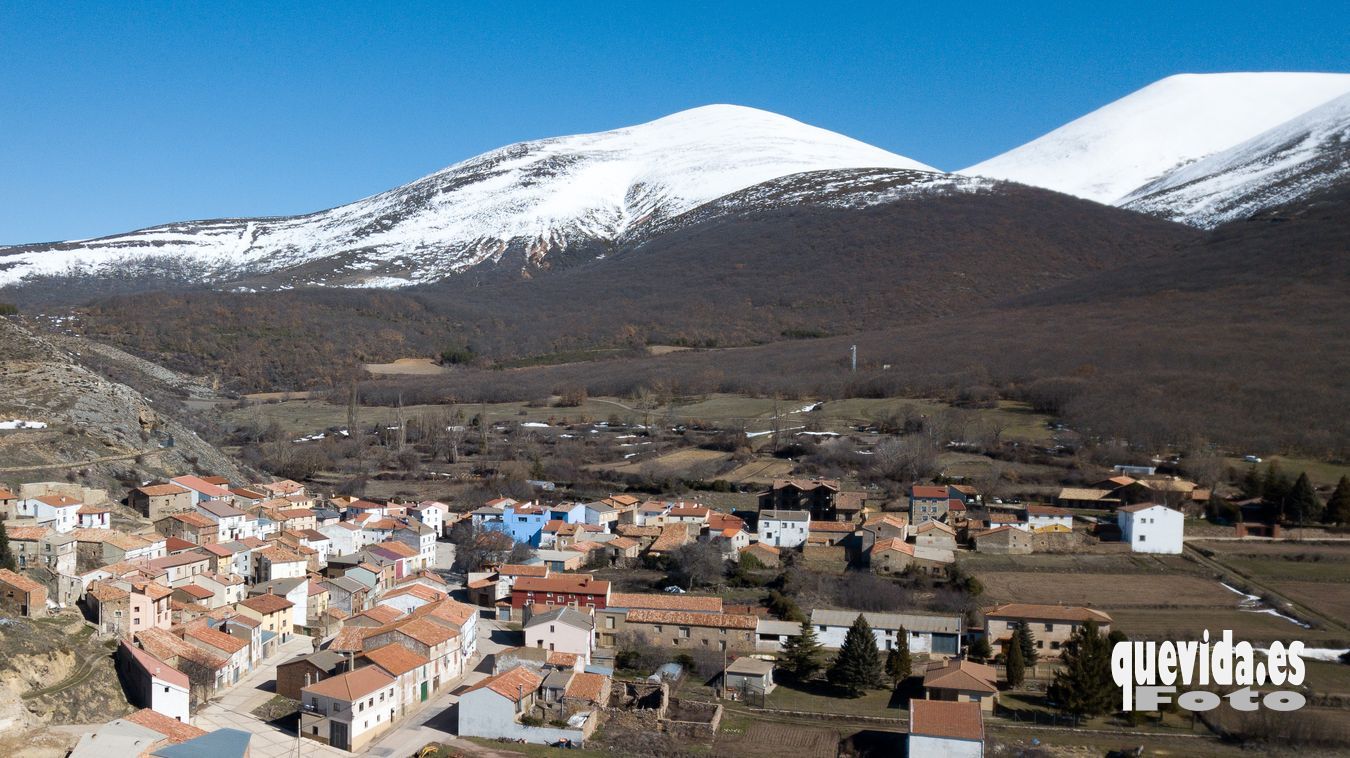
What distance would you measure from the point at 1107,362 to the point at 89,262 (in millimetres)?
97211

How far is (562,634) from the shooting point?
19547 millimetres

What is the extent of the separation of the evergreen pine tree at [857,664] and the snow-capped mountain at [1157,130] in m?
134

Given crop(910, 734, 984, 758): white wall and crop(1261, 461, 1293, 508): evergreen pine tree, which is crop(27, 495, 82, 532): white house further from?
crop(1261, 461, 1293, 508): evergreen pine tree

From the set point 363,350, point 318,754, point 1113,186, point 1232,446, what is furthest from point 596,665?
point 1113,186

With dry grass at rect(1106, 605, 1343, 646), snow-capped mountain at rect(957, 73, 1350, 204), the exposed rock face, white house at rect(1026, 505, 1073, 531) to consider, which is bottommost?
dry grass at rect(1106, 605, 1343, 646)

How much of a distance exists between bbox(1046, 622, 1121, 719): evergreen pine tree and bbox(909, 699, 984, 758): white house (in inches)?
73.8

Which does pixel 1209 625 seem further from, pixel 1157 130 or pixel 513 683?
pixel 1157 130

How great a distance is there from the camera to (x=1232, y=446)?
38719 millimetres

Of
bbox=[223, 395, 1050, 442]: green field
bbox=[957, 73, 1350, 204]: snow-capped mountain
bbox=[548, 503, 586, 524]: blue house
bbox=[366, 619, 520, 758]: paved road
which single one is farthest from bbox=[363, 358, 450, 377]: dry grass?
bbox=[957, 73, 1350, 204]: snow-capped mountain

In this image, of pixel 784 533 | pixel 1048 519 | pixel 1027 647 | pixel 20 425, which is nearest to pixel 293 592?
pixel 20 425

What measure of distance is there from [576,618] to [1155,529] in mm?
15032

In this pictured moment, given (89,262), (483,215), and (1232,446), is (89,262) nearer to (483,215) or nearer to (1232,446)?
(483,215)

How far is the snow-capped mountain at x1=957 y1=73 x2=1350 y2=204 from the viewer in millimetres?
152000

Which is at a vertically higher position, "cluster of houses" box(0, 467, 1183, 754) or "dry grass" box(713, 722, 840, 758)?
"cluster of houses" box(0, 467, 1183, 754)
